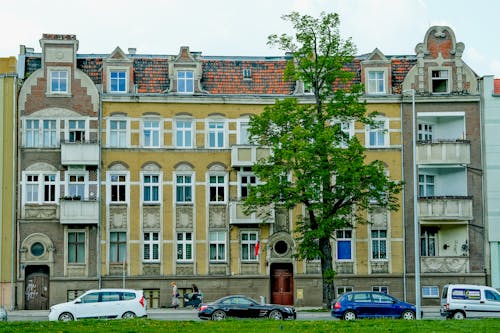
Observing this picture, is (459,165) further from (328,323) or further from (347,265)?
(328,323)

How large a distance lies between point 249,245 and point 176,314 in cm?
977

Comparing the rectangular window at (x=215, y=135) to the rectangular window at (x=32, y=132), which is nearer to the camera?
the rectangular window at (x=32, y=132)

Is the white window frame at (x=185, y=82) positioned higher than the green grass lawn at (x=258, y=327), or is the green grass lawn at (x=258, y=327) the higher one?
the white window frame at (x=185, y=82)

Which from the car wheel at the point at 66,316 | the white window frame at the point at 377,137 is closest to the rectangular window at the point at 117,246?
the car wheel at the point at 66,316

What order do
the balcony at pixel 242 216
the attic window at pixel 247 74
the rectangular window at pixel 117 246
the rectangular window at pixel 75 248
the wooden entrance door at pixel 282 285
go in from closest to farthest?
the rectangular window at pixel 75 248
the balcony at pixel 242 216
the rectangular window at pixel 117 246
the wooden entrance door at pixel 282 285
the attic window at pixel 247 74

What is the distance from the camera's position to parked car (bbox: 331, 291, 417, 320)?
156 feet

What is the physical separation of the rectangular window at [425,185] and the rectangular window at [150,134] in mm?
16327

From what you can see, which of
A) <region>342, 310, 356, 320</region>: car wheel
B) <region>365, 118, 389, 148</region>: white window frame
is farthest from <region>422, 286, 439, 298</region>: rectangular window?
<region>342, 310, 356, 320</region>: car wheel

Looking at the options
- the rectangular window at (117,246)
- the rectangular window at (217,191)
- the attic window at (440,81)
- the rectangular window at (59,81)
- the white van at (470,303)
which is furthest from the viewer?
the attic window at (440,81)

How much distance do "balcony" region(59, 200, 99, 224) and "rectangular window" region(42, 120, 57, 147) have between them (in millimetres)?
3738

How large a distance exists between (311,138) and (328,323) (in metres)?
18.3

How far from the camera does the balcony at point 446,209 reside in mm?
62250

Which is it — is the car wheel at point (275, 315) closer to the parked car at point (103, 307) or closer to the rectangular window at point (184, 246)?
the parked car at point (103, 307)

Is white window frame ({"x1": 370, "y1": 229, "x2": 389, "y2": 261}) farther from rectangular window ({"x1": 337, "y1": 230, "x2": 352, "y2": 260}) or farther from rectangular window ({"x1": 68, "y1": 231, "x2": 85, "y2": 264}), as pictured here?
rectangular window ({"x1": 68, "y1": 231, "x2": 85, "y2": 264})
